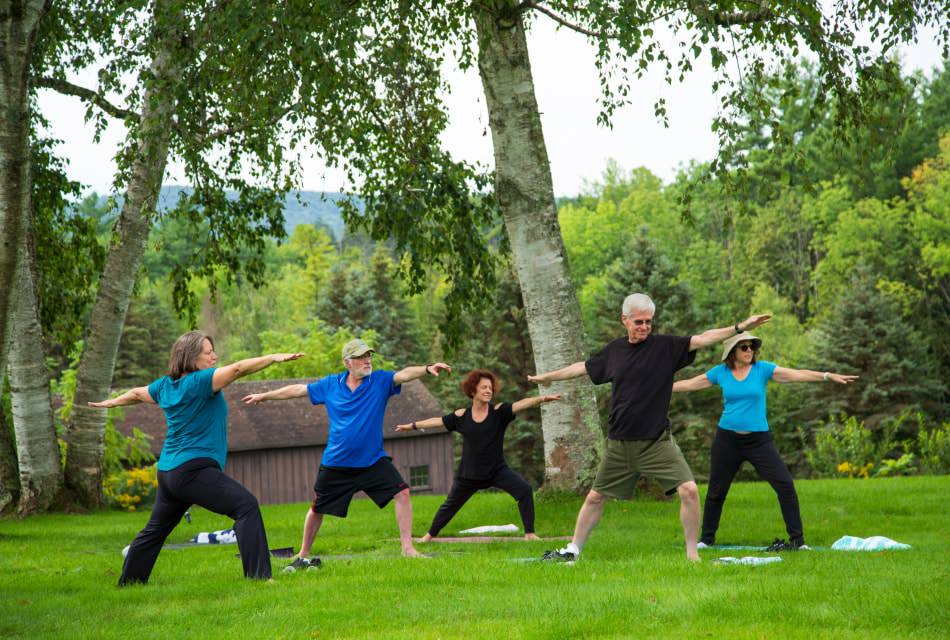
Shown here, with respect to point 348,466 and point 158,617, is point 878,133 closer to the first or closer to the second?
point 348,466

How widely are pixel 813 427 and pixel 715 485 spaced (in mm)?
37519

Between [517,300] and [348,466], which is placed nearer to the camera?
[348,466]

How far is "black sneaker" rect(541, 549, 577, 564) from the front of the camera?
9.18 meters

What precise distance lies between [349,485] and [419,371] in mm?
1291

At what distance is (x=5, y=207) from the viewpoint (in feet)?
27.5

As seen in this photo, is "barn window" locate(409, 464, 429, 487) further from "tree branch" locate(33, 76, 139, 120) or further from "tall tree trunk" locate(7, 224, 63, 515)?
"tree branch" locate(33, 76, 139, 120)

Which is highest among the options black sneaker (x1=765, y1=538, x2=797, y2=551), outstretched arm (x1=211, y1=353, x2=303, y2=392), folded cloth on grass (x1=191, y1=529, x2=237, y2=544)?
outstretched arm (x1=211, y1=353, x2=303, y2=392)

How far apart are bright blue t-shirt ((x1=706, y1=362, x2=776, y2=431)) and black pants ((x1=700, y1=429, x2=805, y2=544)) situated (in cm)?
11

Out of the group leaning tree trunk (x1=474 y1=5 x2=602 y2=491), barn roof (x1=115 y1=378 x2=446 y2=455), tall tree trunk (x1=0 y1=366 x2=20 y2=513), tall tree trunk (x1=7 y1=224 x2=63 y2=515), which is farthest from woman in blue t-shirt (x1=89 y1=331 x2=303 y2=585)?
barn roof (x1=115 y1=378 x2=446 y2=455)

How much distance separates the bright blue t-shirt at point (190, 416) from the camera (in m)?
8.41

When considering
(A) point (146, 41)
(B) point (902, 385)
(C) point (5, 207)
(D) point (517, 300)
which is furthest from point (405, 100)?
(B) point (902, 385)

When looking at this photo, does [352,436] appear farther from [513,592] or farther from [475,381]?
[513,592]

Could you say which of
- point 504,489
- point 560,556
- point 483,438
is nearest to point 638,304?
point 560,556

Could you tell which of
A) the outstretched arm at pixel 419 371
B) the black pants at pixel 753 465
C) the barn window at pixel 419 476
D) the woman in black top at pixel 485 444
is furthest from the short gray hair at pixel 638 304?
the barn window at pixel 419 476
